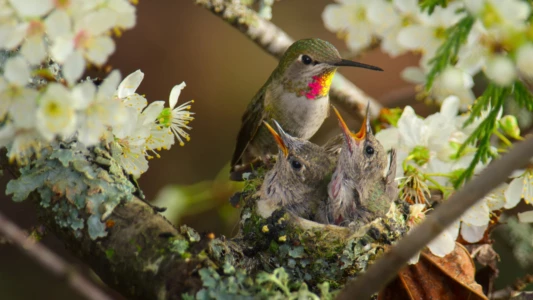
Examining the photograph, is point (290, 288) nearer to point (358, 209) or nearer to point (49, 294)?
point (358, 209)

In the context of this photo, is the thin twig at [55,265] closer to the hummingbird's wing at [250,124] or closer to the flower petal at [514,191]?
the flower petal at [514,191]

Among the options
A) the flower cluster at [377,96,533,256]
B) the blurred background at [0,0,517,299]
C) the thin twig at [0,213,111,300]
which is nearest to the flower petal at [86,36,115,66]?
the thin twig at [0,213,111,300]

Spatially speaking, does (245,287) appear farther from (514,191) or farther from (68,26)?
(514,191)

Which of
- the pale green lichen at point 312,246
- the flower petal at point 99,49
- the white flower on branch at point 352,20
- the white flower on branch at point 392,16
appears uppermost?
the white flower on branch at point 392,16

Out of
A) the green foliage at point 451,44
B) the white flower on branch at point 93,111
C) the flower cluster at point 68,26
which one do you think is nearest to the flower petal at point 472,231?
the green foliage at point 451,44

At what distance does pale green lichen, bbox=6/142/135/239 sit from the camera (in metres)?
1.78

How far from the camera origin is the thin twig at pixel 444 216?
1139 mm

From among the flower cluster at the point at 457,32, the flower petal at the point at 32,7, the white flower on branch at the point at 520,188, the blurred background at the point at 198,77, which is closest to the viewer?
the flower cluster at the point at 457,32

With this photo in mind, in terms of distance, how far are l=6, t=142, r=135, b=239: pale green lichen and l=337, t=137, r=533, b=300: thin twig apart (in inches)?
30.5

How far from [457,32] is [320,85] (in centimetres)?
184

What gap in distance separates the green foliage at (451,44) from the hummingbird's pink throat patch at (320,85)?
1720 mm

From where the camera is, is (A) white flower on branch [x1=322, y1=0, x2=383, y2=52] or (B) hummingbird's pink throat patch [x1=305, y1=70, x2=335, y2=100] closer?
(A) white flower on branch [x1=322, y1=0, x2=383, y2=52]

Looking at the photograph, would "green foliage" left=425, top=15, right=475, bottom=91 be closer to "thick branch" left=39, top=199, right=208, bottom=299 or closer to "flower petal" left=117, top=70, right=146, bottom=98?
"thick branch" left=39, top=199, right=208, bottom=299

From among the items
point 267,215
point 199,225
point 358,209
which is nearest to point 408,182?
point 358,209
